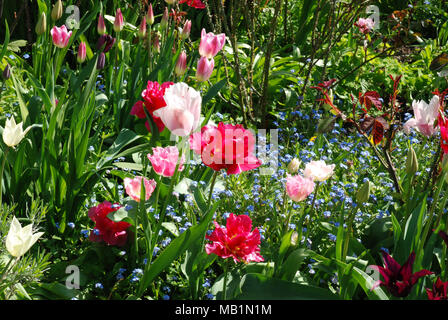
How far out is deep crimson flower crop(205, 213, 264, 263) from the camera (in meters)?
1.40

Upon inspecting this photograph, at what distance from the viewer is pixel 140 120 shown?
2.55 m

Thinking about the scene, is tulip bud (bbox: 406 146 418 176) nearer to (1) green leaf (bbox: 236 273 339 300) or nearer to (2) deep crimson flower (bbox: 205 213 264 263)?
(1) green leaf (bbox: 236 273 339 300)

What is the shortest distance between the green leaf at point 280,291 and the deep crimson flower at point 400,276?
0.82 ft

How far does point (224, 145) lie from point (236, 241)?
266 mm

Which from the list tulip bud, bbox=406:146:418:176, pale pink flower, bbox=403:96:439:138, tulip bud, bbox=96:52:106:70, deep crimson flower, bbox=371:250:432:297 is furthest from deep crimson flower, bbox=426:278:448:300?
tulip bud, bbox=96:52:106:70

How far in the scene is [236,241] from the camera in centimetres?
140

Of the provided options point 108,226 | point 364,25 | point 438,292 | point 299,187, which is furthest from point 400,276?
point 364,25

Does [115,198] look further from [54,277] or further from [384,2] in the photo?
[384,2]

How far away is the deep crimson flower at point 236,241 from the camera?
1.40 meters

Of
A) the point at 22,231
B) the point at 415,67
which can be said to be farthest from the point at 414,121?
the point at 415,67

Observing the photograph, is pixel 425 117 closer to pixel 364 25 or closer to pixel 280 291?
pixel 280 291

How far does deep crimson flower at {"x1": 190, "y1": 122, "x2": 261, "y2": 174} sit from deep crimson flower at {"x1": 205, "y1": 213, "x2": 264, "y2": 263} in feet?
0.52

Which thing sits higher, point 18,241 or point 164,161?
point 164,161
